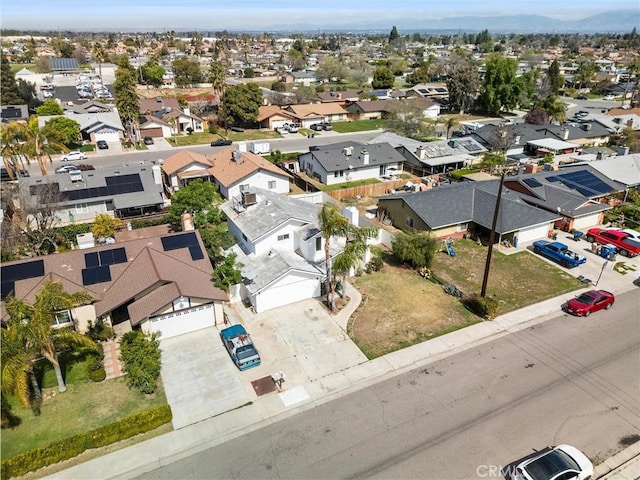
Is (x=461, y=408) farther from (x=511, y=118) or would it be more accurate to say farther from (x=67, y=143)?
(x=511, y=118)

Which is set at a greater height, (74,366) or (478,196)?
(478,196)

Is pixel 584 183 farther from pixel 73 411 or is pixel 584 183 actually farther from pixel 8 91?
pixel 8 91

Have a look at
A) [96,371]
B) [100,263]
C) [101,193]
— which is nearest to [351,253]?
[96,371]

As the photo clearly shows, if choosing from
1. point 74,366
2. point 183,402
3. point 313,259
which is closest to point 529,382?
point 313,259

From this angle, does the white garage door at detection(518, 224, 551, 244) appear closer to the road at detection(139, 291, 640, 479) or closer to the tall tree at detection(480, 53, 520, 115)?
the road at detection(139, 291, 640, 479)

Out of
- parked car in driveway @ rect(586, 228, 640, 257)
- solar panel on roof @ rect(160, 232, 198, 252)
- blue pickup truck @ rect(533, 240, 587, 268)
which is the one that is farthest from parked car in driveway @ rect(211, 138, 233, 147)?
parked car in driveway @ rect(586, 228, 640, 257)

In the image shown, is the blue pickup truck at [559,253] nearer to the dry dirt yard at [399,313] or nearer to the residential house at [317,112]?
the dry dirt yard at [399,313]

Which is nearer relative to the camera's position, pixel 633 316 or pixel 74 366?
pixel 74 366

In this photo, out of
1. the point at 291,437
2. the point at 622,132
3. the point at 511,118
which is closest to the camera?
the point at 291,437
